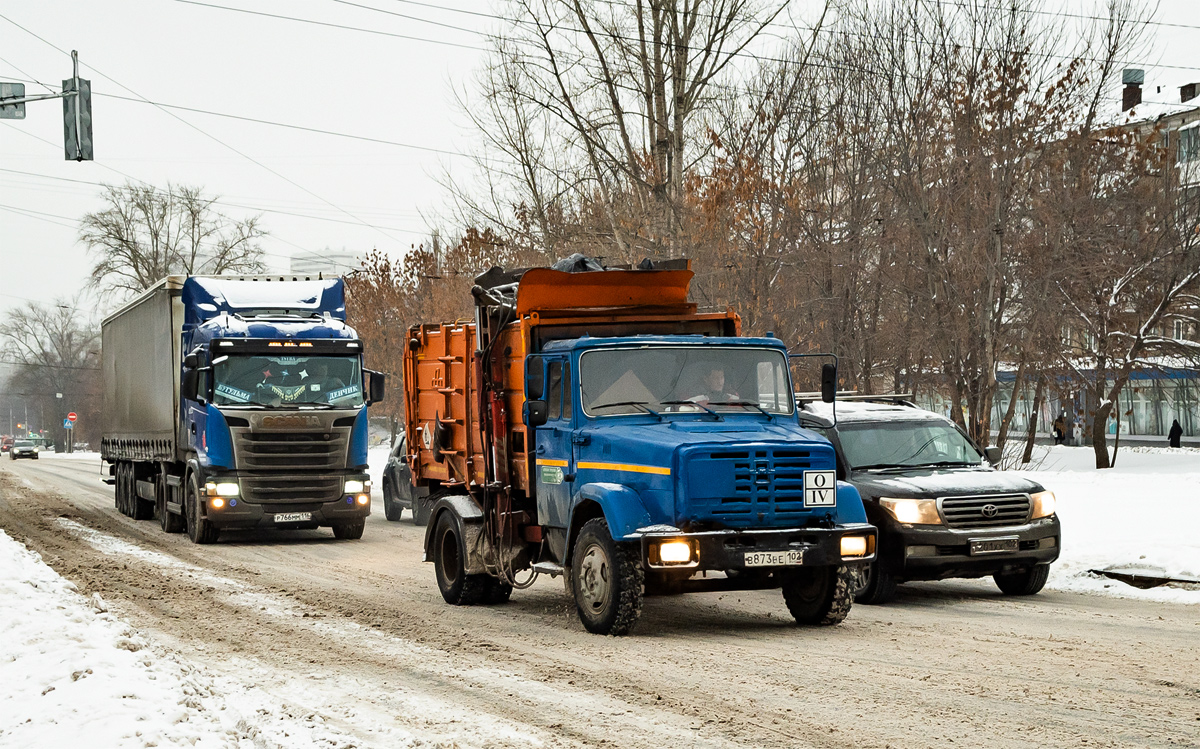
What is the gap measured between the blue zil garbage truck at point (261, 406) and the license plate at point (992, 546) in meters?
10.9

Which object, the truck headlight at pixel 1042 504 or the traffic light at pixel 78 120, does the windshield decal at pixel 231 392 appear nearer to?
the traffic light at pixel 78 120

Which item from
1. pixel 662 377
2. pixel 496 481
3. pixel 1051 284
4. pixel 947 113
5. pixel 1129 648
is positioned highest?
pixel 947 113

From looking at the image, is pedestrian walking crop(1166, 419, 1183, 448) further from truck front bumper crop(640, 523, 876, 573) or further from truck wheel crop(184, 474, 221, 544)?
truck front bumper crop(640, 523, 876, 573)

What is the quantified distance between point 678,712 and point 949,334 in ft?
68.1

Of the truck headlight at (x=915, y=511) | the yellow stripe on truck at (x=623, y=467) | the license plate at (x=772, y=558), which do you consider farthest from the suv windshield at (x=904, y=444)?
the yellow stripe on truck at (x=623, y=467)

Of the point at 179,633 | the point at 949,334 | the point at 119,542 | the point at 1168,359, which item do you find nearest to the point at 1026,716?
the point at 179,633

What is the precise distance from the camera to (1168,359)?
35.2 metres

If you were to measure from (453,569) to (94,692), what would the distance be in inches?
235

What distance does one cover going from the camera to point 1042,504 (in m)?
12.4

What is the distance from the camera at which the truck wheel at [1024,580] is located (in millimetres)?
12516

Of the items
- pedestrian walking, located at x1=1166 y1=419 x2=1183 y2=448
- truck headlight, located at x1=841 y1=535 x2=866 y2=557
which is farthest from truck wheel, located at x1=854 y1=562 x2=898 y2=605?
pedestrian walking, located at x1=1166 y1=419 x2=1183 y2=448

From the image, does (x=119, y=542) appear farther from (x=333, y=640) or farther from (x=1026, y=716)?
(x=1026, y=716)

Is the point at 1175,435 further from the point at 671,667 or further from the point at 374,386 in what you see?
the point at 671,667

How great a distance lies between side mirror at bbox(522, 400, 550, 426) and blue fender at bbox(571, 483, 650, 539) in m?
1.02
